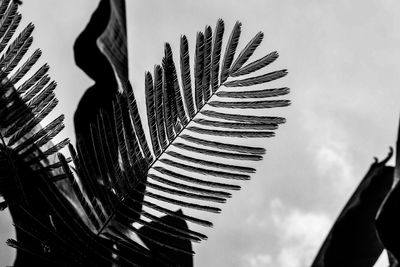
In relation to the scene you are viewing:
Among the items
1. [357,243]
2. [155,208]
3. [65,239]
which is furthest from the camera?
[155,208]

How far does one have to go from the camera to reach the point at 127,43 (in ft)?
5.17

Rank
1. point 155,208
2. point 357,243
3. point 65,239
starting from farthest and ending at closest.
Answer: point 155,208
point 65,239
point 357,243

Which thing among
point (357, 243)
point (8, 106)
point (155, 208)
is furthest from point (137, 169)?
point (357, 243)

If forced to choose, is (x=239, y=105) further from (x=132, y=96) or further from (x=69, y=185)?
Result: (x=69, y=185)

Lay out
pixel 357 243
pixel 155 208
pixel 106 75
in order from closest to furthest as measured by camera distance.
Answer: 1. pixel 357 243
2. pixel 155 208
3. pixel 106 75

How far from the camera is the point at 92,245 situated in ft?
4.02

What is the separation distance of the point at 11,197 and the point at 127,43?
1.84 ft

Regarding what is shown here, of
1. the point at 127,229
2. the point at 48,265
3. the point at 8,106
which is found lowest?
the point at 48,265

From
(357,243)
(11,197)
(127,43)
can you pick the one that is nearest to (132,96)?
(127,43)

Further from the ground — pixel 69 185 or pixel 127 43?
pixel 127 43

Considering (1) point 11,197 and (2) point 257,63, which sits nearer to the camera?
→ (1) point 11,197

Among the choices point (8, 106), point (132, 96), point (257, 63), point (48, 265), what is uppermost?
point (257, 63)

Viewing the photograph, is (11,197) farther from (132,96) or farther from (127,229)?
(132,96)

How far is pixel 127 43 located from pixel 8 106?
0.38 metres
